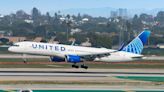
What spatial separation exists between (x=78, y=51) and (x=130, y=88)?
25.3 metres

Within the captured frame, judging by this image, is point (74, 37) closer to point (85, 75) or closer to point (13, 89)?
point (85, 75)

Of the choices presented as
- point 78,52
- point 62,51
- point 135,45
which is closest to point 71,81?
point 62,51

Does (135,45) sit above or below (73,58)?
above

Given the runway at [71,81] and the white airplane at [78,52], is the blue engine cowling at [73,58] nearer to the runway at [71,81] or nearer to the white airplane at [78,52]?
the white airplane at [78,52]

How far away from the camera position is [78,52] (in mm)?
76188

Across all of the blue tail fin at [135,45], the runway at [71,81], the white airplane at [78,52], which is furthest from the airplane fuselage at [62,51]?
the runway at [71,81]

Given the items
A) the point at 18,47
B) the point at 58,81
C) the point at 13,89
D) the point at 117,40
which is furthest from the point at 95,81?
the point at 117,40

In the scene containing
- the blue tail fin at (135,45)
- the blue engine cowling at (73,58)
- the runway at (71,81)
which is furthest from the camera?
the blue tail fin at (135,45)

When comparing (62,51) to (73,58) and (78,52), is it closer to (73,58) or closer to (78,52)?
(73,58)

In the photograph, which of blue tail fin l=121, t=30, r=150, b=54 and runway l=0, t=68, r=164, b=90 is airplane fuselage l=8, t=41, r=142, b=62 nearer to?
blue tail fin l=121, t=30, r=150, b=54

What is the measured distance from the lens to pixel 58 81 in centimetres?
5669

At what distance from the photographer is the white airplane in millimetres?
75062

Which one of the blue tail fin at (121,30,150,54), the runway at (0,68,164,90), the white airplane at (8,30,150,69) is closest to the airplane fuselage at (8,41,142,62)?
the white airplane at (8,30,150,69)

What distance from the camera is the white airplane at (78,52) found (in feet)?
246
